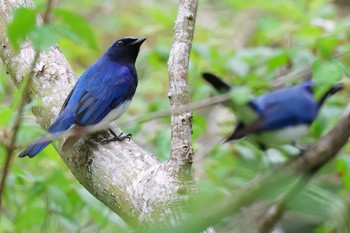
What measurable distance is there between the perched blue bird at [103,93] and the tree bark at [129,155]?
58 mm

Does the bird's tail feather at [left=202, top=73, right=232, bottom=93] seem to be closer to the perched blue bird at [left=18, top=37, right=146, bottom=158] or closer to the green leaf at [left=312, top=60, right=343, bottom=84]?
the green leaf at [left=312, top=60, right=343, bottom=84]

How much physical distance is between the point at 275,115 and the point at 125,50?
129 centimetres

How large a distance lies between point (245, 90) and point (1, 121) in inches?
33.8

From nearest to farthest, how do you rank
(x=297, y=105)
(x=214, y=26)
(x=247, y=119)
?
(x=247, y=119) → (x=297, y=105) → (x=214, y=26)

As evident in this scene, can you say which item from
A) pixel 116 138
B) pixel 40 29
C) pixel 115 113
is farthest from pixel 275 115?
pixel 40 29

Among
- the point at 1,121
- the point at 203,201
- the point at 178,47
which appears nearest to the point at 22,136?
the point at 1,121

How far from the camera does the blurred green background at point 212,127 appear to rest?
2.16 meters

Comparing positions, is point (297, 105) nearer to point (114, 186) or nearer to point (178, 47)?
point (178, 47)

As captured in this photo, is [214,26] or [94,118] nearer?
[94,118]

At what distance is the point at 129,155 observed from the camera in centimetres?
233

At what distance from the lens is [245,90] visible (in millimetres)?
2223

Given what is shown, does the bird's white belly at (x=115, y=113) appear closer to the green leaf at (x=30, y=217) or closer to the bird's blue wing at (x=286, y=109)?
the green leaf at (x=30, y=217)

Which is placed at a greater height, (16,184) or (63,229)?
(16,184)

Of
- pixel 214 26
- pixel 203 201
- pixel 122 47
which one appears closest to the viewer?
pixel 203 201
